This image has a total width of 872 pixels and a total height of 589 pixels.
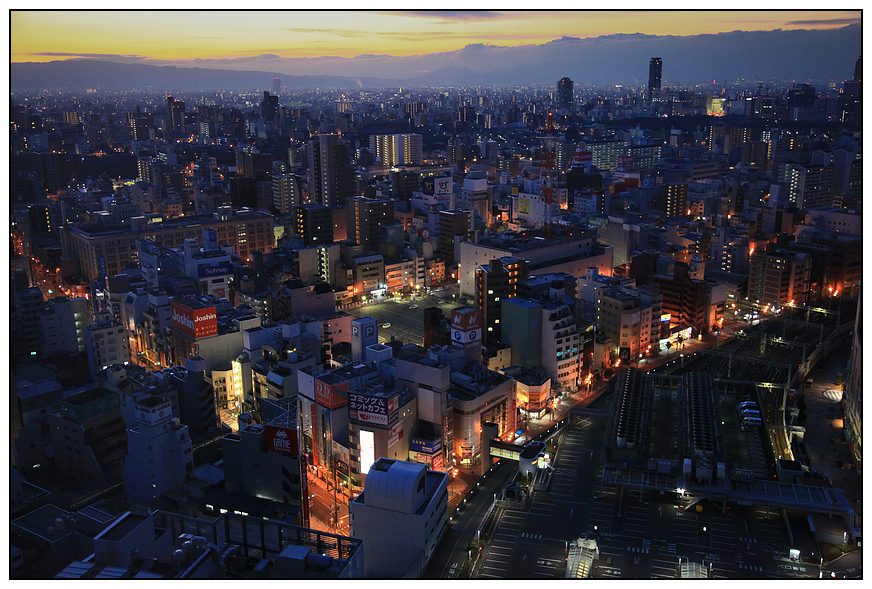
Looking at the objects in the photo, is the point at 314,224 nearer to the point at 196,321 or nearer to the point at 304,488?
the point at 196,321

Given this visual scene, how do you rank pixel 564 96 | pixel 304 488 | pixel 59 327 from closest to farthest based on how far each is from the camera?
1. pixel 304 488
2. pixel 59 327
3. pixel 564 96

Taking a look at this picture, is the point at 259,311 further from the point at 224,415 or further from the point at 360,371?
the point at 360,371

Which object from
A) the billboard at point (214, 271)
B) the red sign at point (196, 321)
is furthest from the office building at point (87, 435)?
the billboard at point (214, 271)

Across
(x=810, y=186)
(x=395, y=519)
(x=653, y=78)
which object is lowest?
(x=395, y=519)

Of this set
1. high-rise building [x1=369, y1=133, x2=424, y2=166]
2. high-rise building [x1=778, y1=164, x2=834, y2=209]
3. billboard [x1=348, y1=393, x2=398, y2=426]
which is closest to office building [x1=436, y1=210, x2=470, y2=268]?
billboard [x1=348, y1=393, x2=398, y2=426]

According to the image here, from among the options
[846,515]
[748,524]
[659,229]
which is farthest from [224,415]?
[659,229]

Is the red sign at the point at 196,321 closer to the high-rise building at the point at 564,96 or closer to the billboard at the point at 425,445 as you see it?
the billboard at the point at 425,445

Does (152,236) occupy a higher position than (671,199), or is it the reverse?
(671,199)

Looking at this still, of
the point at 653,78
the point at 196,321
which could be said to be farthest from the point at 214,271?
the point at 653,78
